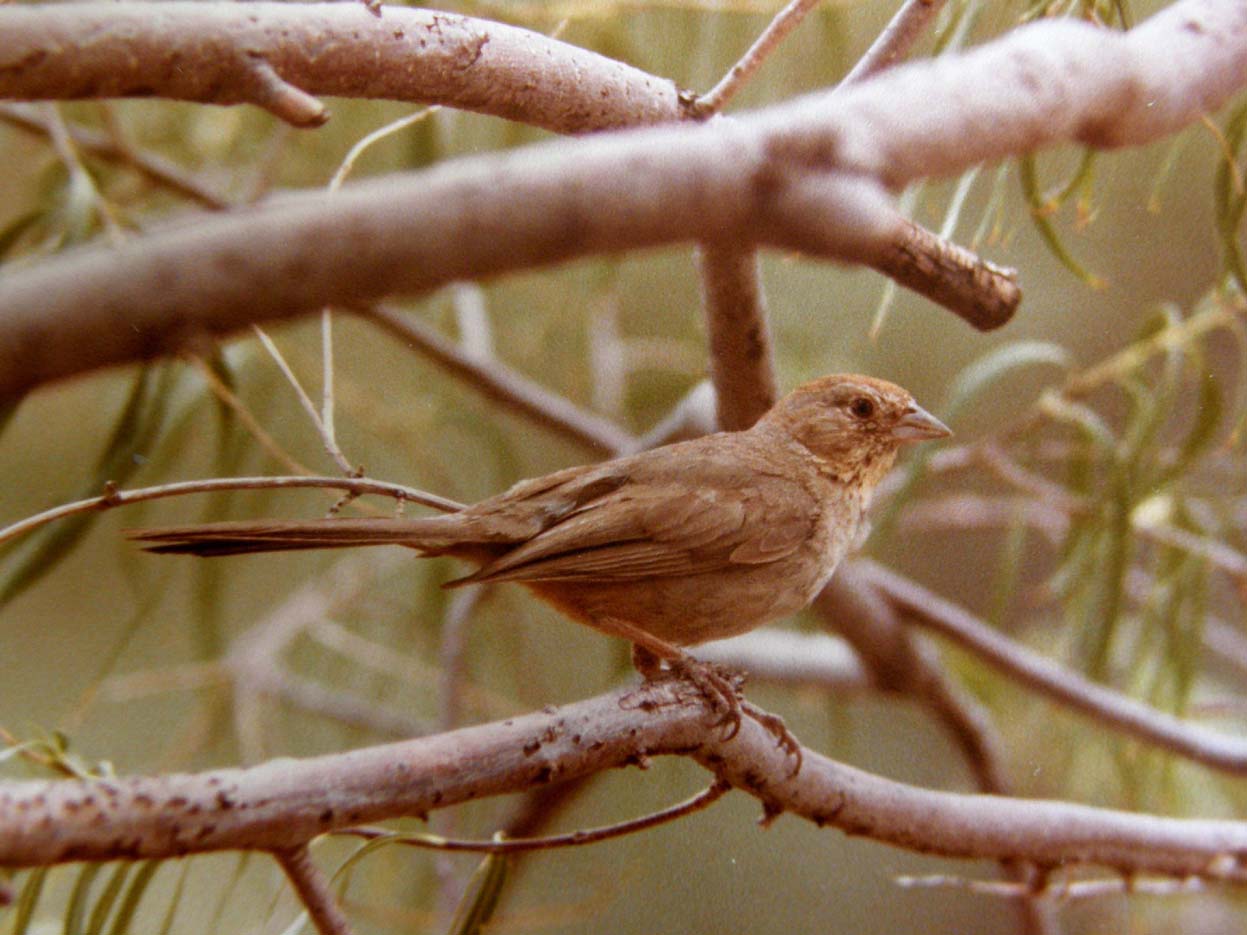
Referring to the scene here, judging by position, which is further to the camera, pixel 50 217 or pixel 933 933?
pixel 933 933

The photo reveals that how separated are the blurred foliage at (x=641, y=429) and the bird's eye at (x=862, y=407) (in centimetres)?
25

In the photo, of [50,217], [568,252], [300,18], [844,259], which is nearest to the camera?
[568,252]

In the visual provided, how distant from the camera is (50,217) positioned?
228cm

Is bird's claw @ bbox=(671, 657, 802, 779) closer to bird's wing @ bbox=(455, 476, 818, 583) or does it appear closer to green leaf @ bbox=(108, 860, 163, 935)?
bird's wing @ bbox=(455, 476, 818, 583)

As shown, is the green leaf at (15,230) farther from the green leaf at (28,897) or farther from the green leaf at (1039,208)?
the green leaf at (1039,208)

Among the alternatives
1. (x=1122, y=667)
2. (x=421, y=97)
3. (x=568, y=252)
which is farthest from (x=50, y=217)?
(x=1122, y=667)

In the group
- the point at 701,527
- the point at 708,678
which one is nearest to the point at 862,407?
the point at 701,527

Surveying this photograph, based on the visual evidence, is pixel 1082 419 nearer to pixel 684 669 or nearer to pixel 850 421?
pixel 850 421

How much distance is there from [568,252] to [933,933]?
9.97 feet

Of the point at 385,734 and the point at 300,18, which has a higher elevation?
the point at 300,18

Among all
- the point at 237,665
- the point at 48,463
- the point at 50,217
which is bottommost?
the point at 237,665

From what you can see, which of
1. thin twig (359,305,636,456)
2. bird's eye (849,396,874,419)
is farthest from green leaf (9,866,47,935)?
thin twig (359,305,636,456)

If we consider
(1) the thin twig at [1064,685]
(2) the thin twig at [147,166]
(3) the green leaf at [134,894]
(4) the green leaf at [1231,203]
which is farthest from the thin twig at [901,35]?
(2) the thin twig at [147,166]

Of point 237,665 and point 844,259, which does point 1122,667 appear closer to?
point 237,665
